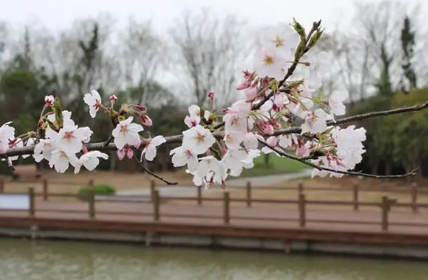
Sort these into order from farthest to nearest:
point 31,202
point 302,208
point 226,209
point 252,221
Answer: point 31,202 → point 252,221 → point 226,209 → point 302,208

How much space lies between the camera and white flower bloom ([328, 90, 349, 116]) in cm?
126

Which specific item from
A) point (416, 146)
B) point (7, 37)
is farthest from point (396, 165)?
point (7, 37)

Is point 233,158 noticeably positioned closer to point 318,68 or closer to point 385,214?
point 318,68

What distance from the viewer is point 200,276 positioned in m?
7.20

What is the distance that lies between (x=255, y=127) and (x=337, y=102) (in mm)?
199

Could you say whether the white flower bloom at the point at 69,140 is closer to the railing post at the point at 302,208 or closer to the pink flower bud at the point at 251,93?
the pink flower bud at the point at 251,93

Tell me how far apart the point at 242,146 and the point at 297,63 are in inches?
9.3

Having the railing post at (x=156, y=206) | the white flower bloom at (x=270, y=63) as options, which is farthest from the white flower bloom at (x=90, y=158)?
the railing post at (x=156, y=206)

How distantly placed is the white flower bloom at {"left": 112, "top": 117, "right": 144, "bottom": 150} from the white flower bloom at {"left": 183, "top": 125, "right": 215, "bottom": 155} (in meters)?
0.12

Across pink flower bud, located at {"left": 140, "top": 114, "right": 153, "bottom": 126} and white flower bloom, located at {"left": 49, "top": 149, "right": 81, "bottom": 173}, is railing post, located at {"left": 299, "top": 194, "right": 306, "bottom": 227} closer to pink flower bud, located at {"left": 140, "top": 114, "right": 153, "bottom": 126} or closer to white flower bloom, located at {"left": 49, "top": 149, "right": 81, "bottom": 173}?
pink flower bud, located at {"left": 140, "top": 114, "right": 153, "bottom": 126}

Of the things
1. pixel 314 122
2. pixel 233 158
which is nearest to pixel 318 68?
pixel 314 122

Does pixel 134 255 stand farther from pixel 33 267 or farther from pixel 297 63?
pixel 297 63

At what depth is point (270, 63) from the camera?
3.33 feet

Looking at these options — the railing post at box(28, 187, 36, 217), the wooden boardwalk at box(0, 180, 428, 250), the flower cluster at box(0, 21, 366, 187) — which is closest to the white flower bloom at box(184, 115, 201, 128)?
the flower cluster at box(0, 21, 366, 187)
